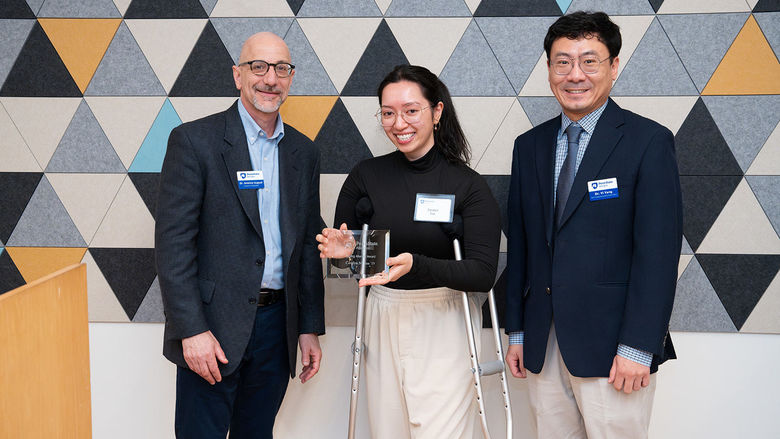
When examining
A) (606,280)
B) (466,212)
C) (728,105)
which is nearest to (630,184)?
(606,280)

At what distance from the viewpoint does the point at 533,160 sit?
2133mm

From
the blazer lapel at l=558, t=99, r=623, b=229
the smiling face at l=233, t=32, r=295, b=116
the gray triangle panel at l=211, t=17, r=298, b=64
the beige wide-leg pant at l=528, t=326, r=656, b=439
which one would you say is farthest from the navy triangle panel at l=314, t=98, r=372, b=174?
the beige wide-leg pant at l=528, t=326, r=656, b=439

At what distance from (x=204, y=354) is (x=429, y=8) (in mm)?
1923

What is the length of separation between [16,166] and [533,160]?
2.62 metres

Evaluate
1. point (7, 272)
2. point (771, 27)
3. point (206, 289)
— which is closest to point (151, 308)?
point (7, 272)

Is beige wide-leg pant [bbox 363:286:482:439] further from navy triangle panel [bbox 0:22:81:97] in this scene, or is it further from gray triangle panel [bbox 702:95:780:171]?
navy triangle panel [bbox 0:22:81:97]

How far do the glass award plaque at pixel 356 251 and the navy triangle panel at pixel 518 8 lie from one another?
1.47m

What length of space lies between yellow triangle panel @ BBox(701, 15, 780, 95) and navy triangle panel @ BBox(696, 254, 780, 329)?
82 centimetres

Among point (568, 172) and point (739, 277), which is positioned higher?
point (568, 172)

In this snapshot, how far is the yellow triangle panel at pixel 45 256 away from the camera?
2846 millimetres

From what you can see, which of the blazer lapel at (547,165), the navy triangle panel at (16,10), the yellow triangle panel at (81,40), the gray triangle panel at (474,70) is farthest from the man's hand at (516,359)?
the navy triangle panel at (16,10)

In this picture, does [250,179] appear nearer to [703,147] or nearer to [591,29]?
[591,29]

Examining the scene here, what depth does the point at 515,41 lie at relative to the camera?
2.69 metres

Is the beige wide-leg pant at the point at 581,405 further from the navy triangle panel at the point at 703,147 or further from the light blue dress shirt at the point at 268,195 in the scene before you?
the navy triangle panel at the point at 703,147
